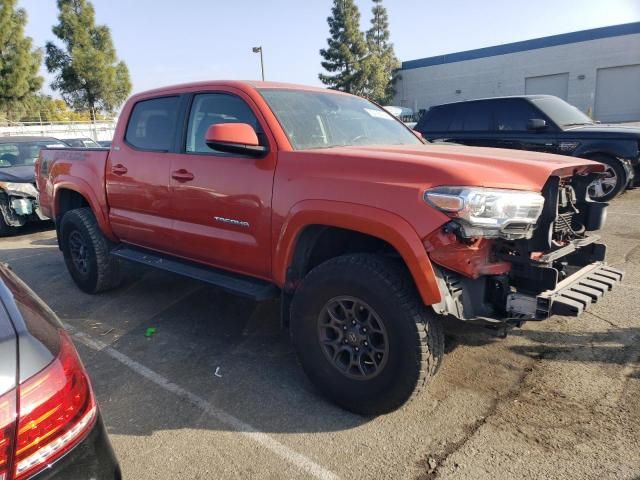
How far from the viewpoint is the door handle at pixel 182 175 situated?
374 centimetres

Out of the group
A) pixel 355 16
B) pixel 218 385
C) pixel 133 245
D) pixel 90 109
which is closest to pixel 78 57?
pixel 90 109

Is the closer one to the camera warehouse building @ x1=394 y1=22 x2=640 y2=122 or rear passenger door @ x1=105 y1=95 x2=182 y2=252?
rear passenger door @ x1=105 y1=95 x2=182 y2=252

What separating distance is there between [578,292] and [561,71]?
40.0m

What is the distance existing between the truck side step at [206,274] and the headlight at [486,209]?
55.1 inches

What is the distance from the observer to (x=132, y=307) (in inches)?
189

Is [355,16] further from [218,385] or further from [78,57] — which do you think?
[218,385]

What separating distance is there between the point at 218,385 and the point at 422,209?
5.96 feet

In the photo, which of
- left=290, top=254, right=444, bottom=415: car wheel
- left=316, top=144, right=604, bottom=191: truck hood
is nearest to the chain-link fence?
left=290, top=254, right=444, bottom=415: car wheel

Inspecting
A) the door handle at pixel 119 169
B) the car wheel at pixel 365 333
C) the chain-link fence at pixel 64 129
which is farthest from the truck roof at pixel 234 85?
the chain-link fence at pixel 64 129

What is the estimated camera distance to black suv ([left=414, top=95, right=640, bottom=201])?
318 inches

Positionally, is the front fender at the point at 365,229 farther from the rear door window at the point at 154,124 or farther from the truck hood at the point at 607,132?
the truck hood at the point at 607,132

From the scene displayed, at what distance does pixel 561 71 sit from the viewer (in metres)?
36.8

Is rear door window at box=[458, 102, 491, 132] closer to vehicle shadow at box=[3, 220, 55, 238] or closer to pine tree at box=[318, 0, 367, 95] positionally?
vehicle shadow at box=[3, 220, 55, 238]

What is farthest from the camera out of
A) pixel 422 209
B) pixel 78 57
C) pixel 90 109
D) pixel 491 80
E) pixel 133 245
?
pixel 491 80
